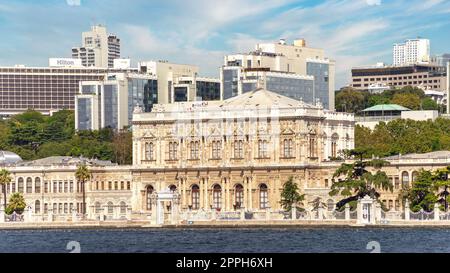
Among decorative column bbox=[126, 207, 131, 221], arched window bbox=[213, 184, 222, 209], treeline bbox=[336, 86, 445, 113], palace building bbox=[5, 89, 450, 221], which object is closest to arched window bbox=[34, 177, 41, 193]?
palace building bbox=[5, 89, 450, 221]

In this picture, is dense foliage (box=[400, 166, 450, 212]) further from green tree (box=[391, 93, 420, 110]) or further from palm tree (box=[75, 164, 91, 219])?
green tree (box=[391, 93, 420, 110])

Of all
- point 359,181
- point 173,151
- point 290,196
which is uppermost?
point 173,151

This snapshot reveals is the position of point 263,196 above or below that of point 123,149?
below

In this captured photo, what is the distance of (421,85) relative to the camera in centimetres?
13588

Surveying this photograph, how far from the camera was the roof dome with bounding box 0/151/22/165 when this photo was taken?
298 ft

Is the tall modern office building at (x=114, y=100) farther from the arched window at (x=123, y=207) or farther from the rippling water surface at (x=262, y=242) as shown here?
the rippling water surface at (x=262, y=242)

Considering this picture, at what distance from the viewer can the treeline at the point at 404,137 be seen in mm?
86812

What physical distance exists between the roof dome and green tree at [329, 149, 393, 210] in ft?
90.8

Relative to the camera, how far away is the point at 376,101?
124 meters

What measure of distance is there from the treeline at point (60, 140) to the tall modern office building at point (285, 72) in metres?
12.0

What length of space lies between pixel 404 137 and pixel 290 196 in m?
22.8

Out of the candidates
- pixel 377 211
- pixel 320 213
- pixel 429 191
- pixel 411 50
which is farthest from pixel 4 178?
pixel 411 50

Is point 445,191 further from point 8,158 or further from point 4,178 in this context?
point 8,158

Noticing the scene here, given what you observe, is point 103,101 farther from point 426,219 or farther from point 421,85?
point 426,219
